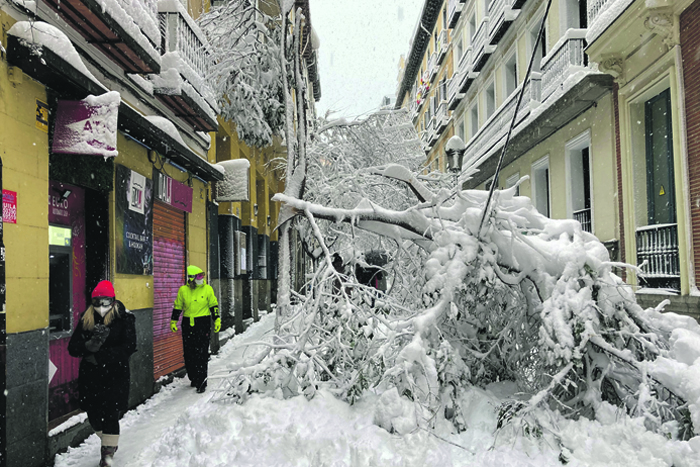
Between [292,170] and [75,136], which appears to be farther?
[292,170]

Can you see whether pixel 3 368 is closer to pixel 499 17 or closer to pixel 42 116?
pixel 42 116

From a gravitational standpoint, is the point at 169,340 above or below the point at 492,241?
below

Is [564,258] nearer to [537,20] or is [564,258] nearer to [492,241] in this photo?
[492,241]

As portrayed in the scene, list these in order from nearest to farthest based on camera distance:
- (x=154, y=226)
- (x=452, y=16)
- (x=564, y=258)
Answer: (x=564, y=258)
(x=154, y=226)
(x=452, y=16)

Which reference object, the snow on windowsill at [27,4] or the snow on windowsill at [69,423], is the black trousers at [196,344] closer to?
the snow on windowsill at [69,423]

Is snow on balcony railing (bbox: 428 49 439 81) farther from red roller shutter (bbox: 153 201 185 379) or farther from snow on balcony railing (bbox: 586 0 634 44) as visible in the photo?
red roller shutter (bbox: 153 201 185 379)

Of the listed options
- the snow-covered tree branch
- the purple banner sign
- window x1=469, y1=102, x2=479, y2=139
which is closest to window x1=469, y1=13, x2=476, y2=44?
window x1=469, y1=102, x2=479, y2=139

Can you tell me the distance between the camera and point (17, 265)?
14.7 feet

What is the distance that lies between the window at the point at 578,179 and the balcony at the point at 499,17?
5250 millimetres

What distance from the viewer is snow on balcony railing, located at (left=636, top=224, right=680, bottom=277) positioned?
27.5 feet

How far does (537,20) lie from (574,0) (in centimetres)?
109

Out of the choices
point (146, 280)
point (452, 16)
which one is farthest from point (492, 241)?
point (452, 16)

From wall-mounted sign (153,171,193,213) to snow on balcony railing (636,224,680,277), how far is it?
7.66 meters

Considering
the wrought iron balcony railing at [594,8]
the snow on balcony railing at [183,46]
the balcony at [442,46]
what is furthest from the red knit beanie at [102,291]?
the balcony at [442,46]
